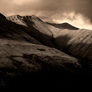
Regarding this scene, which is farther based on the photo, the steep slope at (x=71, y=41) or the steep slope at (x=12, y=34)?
the steep slope at (x=71, y=41)

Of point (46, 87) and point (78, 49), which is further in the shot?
point (78, 49)

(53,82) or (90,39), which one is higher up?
(90,39)

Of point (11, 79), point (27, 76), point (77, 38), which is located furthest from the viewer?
point (77, 38)

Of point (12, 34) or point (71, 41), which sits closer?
point (12, 34)

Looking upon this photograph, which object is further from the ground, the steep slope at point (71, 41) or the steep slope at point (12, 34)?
the steep slope at point (71, 41)

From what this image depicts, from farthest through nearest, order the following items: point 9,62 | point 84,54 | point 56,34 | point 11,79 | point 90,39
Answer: point 56,34, point 90,39, point 84,54, point 9,62, point 11,79

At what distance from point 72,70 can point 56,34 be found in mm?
59064

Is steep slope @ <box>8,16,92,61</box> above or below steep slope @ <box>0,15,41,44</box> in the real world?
above

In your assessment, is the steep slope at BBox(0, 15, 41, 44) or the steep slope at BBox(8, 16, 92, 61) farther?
the steep slope at BBox(8, 16, 92, 61)

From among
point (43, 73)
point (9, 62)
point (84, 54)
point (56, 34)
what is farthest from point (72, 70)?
point (56, 34)

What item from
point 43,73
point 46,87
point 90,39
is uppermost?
point 90,39

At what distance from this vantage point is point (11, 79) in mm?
15102

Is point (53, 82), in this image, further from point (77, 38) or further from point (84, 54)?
point (77, 38)

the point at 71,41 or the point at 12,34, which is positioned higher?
the point at 71,41
